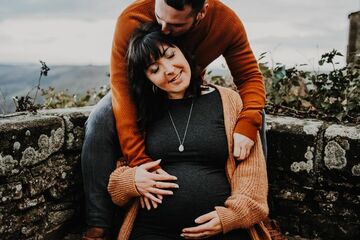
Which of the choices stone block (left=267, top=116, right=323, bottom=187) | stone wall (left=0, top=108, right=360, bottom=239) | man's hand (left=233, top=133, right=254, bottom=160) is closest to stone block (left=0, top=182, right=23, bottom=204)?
stone wall (left=0, top=108, right=360, bottom=239)

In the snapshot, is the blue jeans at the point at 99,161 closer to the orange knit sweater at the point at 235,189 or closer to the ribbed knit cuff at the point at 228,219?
the orange knit sweater at the point at 235,189

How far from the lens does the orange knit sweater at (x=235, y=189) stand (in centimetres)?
230

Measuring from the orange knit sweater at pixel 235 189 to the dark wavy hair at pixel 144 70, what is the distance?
0.23 meters

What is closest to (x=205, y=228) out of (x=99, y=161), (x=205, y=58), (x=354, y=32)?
(x=99, y=161)

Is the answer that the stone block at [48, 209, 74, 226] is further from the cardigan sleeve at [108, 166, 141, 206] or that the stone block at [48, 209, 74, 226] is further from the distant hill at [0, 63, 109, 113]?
the distant hill at [0, 63, 109, 113]

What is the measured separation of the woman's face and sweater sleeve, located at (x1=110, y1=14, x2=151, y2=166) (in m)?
0.18

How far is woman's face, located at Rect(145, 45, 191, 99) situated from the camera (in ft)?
7.90

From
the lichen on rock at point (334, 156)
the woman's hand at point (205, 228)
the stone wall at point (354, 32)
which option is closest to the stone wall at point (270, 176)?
the lichen on rock at point (334, 156)

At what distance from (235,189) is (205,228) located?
0.87 feet

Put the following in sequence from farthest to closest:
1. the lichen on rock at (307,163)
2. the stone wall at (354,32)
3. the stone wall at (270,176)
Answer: the stone wall at (354,32) < the lichen on rock at (307,163) < the stone wall at (270,176)

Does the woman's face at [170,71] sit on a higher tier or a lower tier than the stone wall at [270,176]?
higher

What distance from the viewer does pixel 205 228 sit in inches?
88.9

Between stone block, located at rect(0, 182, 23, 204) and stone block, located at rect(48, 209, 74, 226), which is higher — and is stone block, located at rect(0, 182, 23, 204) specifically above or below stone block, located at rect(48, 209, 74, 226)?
above

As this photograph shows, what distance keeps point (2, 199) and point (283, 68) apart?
2200 millimetres
